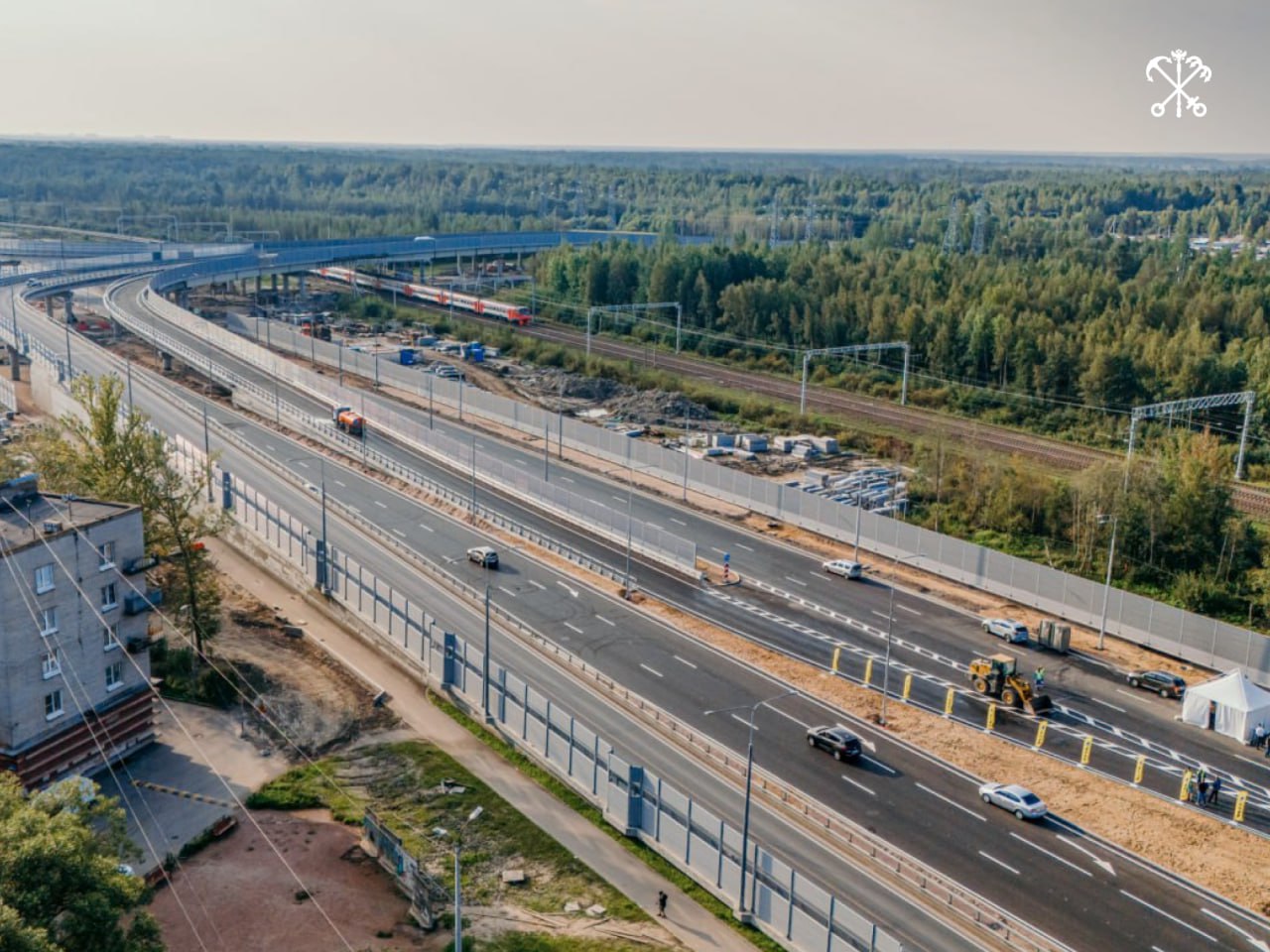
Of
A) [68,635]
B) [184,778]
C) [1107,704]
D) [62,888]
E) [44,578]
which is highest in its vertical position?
[44,578]

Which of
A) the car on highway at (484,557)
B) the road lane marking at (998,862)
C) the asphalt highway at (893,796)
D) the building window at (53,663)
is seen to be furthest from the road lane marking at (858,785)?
the building window at (53,663)

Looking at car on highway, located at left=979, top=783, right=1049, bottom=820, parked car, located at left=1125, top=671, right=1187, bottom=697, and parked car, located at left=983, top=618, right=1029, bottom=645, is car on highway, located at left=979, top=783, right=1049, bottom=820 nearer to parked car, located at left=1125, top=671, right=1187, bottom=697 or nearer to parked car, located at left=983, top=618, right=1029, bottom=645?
parked car, located at left=1125, top=671, right=1187, bottom=697

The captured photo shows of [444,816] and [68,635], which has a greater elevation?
[68,635]

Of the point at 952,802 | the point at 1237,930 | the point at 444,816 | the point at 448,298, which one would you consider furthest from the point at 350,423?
the point at 1237,930

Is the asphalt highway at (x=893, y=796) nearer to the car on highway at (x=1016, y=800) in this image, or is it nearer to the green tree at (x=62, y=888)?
the car on highway at (x=1016, y=800)

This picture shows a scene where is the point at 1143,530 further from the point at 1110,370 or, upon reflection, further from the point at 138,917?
the point at 138,917

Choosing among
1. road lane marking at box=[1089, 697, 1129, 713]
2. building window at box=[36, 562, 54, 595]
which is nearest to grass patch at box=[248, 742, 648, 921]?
building window at box=[36, 562, 54, 595]

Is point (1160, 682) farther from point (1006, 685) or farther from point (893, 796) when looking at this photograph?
point (893, 796)
